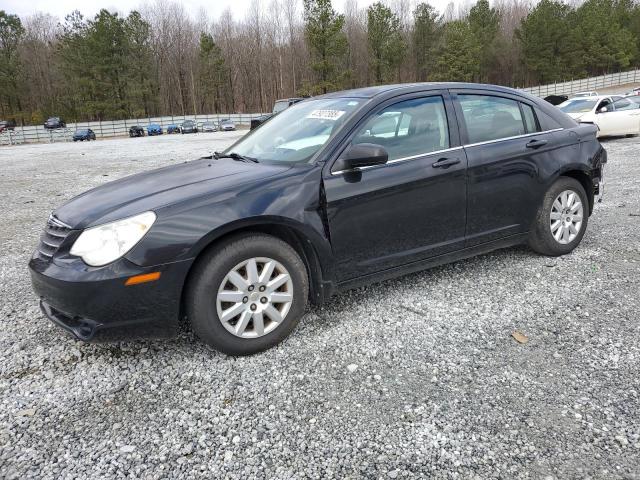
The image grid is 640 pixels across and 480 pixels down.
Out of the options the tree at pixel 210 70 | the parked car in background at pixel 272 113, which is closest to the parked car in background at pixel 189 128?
Result: the tree at pixel 210 70

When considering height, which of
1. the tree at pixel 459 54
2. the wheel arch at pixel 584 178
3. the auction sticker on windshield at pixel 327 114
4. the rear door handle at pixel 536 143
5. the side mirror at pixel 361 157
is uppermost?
the tree at pixel 459 54

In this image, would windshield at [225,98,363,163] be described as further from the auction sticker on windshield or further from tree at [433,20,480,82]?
tree at [433,20,480,82]

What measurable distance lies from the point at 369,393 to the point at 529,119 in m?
2.98

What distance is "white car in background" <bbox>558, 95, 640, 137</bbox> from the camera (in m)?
13.8

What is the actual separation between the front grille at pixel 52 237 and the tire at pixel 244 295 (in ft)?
2.69

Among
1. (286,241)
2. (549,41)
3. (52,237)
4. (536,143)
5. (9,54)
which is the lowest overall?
(286,241)

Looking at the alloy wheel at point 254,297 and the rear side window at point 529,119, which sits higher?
the rear side window at point 529,119

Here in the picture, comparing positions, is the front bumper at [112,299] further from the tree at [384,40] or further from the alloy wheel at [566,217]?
the tree at [384,40]

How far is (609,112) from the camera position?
1396cm

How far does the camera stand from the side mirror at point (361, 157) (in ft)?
10.3

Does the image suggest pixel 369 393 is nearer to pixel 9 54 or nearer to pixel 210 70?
pixel 210 70

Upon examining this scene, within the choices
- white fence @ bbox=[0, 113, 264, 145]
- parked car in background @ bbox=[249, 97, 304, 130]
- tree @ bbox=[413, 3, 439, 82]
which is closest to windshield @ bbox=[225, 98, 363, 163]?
parked car in background @ bbox=[249, 97, 304, 130]

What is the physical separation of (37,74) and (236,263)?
241 ft

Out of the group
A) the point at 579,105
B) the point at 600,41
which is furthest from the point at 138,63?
the point at 600,41
